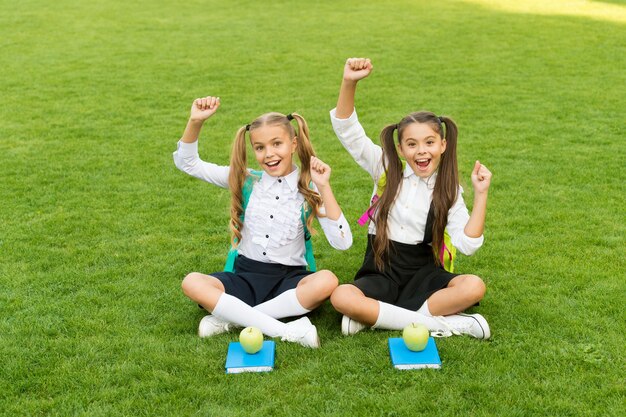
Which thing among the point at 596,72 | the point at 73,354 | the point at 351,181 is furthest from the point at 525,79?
the point at 73,354

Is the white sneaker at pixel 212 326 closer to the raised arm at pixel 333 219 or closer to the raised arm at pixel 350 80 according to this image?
the raised arm at pixel 333 219

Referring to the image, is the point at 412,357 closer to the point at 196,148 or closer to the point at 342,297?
the point at 342,297

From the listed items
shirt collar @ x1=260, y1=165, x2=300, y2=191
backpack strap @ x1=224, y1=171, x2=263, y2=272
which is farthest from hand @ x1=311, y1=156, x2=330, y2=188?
backpack strap @ x1=224, y1=171, x2=263, y2=272

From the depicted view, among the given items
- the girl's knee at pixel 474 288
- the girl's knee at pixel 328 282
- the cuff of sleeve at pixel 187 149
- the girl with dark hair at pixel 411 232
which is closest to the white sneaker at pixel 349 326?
the girl with dark hair at pixel 411 232

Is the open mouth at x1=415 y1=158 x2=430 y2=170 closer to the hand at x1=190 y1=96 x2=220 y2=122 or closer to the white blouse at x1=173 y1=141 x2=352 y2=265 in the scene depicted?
the white blouse at x1=173 y1=141 x2=352 y2=265

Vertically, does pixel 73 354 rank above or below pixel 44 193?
above

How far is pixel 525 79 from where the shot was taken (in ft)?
38.3

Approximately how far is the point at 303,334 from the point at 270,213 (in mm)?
808

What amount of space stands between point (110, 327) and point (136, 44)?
11679 millimetres

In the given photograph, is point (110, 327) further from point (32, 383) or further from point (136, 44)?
point (136, 44)

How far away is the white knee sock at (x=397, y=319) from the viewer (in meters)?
4.27

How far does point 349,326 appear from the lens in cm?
427

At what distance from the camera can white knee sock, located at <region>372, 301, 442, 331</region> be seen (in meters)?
4.27

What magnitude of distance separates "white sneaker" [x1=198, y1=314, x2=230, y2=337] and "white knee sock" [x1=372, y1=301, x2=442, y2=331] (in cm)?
83
